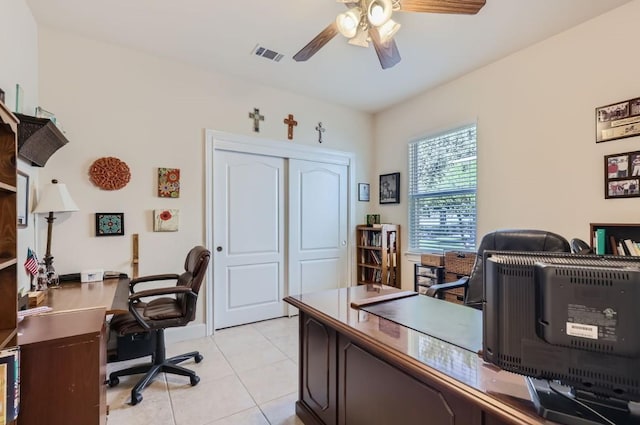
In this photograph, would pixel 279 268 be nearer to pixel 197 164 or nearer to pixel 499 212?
pixel 197 164

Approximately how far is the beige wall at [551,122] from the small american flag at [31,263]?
3918 mm

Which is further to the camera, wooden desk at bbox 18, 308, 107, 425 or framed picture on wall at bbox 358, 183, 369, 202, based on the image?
framed picture on wall at bbox 358, 183, 369, 202

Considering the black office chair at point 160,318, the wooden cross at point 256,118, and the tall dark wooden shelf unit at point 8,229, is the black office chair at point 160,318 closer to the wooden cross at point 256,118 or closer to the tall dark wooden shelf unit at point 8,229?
the tall dark wooden shelf unit at point 8,229

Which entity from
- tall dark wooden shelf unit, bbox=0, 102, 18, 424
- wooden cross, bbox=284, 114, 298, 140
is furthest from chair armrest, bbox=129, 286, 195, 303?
wooden cross, bbox=284, 114, 298, 140

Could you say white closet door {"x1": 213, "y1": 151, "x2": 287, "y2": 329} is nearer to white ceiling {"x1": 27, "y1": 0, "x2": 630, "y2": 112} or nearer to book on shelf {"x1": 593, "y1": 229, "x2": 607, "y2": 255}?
white ceiling {"x1": 27, "y1": 0, "x2": 630, "y2": 112}

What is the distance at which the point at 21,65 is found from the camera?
215 cm

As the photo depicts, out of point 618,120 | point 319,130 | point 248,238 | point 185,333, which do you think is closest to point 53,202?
point 185,333

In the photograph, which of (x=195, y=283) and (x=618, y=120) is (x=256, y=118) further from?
(x=618, y=120)

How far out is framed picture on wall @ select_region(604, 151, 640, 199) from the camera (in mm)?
2227

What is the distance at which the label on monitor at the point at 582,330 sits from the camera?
2.33 feet

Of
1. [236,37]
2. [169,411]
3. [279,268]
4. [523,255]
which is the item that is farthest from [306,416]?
[236,37]

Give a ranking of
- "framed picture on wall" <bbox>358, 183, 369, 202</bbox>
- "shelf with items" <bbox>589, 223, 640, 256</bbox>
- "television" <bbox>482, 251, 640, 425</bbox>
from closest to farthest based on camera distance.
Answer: "television" <bbox>482, 251, 640, 425</bbox>, "shelf with items" <bbox>589, 223, 640, 256</bbox>, "framed picture on wall" <bbox>358, 183, 369, 202</bbox>

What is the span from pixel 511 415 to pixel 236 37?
121 inches

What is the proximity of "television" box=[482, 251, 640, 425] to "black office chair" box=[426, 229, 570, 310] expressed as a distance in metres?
1.28
